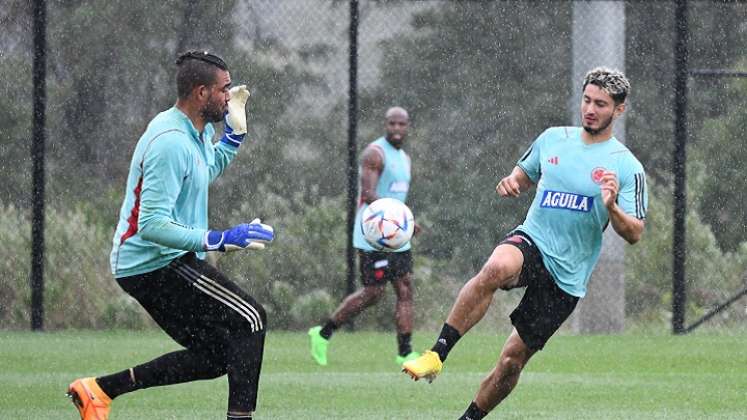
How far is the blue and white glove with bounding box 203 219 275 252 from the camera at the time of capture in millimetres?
5758

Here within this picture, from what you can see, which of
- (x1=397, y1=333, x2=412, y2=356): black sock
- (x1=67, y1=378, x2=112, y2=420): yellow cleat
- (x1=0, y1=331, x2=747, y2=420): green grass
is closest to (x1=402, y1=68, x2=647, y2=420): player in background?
(x1=0, y1=331, x2=747, y2=420): green grass

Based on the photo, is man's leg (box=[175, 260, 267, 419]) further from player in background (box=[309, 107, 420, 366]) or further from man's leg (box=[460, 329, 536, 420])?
player in background (box=[309, 107, 420, 366])

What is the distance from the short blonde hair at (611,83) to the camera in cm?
677

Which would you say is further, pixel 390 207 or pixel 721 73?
pixel 721 73

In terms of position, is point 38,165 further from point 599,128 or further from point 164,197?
point 164,197

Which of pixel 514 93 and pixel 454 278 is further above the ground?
pixel 514 93

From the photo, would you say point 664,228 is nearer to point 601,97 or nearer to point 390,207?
point 390,207

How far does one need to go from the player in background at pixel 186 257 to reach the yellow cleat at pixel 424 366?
665 mm

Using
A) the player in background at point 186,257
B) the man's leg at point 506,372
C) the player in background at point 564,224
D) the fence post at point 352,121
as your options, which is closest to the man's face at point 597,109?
the player in background at point 564,224

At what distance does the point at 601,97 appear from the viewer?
6.79 m

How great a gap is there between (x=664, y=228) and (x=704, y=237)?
0.39 m

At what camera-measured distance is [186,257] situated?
20.1 feet

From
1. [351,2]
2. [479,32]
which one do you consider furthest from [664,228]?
[351,2]

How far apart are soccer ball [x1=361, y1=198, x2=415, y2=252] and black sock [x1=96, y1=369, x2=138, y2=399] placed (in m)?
2.83
